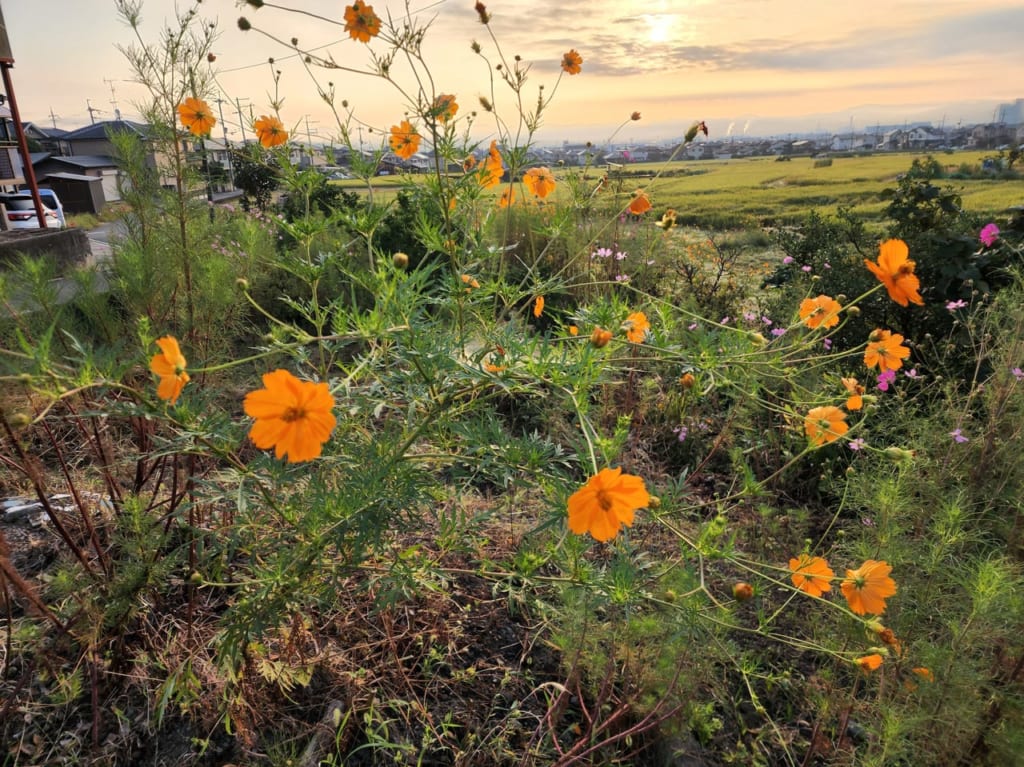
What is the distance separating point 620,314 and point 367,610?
39.8 inches

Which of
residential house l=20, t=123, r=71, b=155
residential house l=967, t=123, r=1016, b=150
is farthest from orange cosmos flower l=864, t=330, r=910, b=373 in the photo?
residential house l=20, t=123, r=71, b=155

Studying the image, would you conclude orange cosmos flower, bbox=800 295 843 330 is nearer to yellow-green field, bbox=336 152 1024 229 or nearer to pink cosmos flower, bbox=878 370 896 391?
pink cosmos flower, bbox=878 370 896 391

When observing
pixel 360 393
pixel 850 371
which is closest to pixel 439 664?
pixel 360 393

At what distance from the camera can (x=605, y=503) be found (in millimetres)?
816

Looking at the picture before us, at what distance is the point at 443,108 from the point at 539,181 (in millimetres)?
599

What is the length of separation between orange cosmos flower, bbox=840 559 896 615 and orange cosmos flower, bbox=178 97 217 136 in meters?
1.82

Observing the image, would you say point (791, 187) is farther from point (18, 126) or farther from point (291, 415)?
point (291, 415)

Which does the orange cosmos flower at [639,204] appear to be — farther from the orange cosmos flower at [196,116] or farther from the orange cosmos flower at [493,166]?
the orange cosmos flower at [196,116]

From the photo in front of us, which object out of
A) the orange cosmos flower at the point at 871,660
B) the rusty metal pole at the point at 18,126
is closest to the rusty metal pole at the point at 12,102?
the rusty metal pole at the point at 18,126

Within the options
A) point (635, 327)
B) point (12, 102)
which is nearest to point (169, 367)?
point (635, 327)

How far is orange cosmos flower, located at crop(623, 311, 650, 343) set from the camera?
1108 millimetres

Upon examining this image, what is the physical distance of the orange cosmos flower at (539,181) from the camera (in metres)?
1.58

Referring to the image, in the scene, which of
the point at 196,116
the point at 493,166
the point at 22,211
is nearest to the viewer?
the point at 493,166

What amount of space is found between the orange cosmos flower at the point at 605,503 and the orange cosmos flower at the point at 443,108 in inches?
26.8
